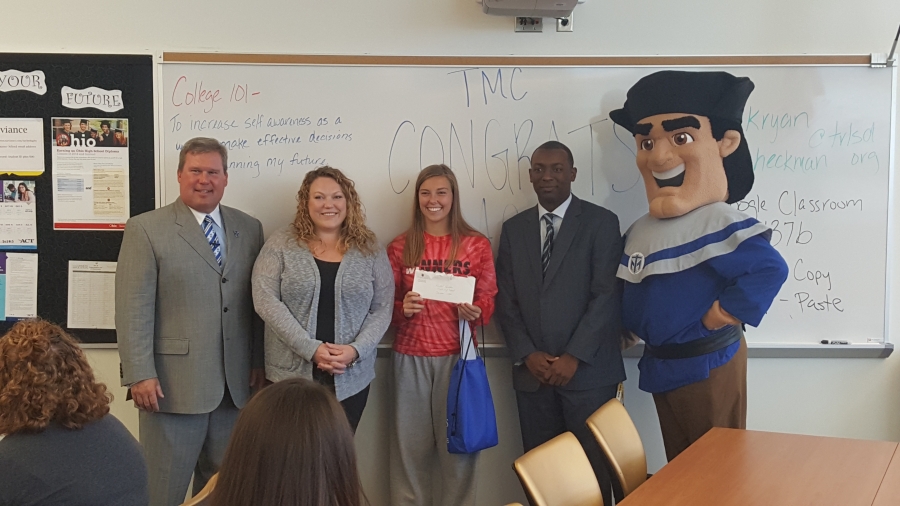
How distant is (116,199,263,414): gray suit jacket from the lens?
252cm

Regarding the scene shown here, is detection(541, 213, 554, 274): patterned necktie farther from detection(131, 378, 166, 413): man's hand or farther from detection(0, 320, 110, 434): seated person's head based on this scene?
detection(0, 320, 110, 434): seated person's head

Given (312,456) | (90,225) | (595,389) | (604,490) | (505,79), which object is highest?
(505,79)

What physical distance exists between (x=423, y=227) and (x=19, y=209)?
5.70ft

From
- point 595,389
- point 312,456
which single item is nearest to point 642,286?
point 595,389

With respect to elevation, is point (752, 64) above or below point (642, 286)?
above

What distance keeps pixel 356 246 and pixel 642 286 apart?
1.10 m

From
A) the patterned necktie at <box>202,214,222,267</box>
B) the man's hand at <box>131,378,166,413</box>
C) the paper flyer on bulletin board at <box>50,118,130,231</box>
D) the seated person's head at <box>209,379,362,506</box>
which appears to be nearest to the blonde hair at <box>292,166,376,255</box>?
the patterned necktie at <box>202,214,222,267</box>

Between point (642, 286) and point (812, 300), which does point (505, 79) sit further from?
point (812, 300)

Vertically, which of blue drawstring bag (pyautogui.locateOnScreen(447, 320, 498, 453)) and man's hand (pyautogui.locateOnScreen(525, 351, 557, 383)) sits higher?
man's hand (pyautogui.locateOnScreen(525, 351, 557, 383))

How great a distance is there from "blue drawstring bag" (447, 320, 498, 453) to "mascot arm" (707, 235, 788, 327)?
0.95 m

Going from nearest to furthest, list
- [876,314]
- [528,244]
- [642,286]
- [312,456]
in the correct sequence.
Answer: [312,456]
[642,286]
[528,244]
[876,314]

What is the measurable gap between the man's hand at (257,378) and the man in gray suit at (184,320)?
0.08 m

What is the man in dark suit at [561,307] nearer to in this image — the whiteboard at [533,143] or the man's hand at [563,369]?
the man's hand at [563,369]

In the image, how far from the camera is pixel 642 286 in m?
2.59
